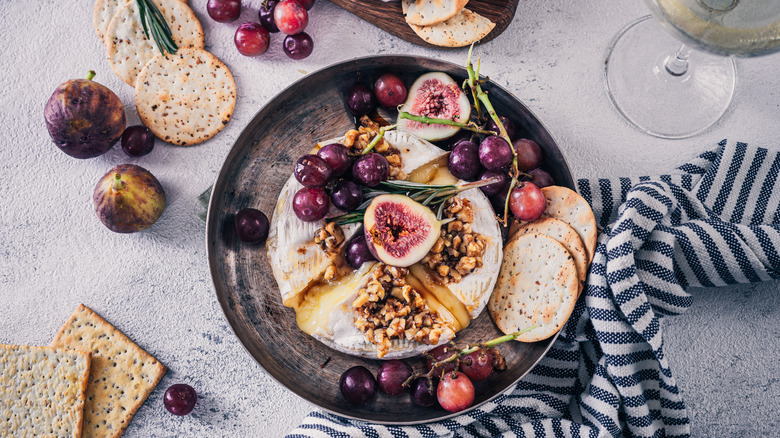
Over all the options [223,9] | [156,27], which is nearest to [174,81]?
[156,27]

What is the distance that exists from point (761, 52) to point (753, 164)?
0.60 m

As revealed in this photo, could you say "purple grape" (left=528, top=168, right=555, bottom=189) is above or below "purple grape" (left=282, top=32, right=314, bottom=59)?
below

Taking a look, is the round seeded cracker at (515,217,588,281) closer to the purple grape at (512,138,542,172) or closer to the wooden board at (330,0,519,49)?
the purple grape at (512,138,542,172)

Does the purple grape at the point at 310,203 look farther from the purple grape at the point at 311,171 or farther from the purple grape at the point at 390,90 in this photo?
the purple grape at the point at 390,90

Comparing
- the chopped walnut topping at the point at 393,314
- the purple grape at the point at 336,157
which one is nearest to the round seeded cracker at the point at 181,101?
the purple grape at the point at 336,157

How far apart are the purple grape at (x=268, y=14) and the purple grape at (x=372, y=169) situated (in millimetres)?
744

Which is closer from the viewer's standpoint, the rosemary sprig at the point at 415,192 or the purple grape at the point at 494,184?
the rosemary sprig at the point at 415,192

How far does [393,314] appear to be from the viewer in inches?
67.6

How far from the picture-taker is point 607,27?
2133mm

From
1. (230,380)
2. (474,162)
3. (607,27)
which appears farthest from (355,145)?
(607,27)

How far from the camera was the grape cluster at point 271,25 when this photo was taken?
199 cm

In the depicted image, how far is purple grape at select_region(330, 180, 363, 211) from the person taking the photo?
1.71m

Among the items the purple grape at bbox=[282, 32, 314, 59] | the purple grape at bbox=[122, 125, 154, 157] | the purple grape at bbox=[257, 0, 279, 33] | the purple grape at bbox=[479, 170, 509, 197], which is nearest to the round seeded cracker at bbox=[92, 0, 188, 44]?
A: the purple grape at bbox=[122, 125, 154, 157]

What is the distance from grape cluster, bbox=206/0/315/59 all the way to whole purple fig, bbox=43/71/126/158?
0.50 metres
